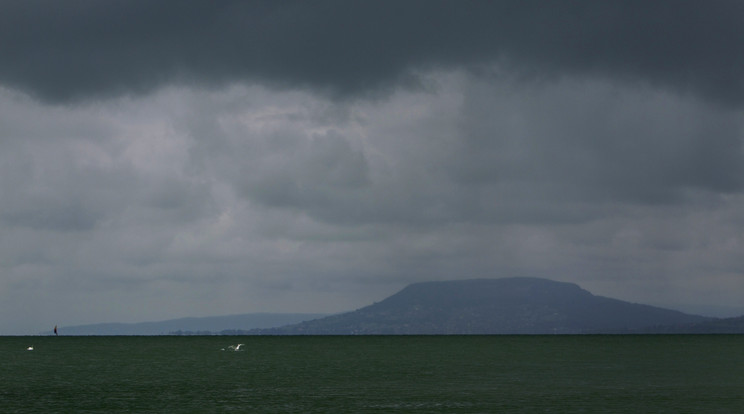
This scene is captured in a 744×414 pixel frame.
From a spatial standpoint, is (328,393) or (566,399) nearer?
(566,399)

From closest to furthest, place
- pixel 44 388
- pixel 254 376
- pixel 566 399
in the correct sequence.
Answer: pixel 566 399 < pixel 44 388 < pixel 254 376

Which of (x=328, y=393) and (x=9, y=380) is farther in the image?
(x=9, y=380)

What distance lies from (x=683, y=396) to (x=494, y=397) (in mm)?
22319

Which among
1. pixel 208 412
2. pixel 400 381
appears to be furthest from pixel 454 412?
pixel 400 381

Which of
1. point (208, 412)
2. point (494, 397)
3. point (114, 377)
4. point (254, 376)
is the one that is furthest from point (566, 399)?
point (114, 377)

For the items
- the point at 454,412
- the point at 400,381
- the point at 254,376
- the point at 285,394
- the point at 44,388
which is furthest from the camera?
the point at 254,376

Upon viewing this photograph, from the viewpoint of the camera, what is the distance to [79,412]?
7994 centimetres

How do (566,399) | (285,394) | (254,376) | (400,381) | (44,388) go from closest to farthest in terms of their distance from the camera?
(566,399), (285,394), (44,388), (400,381), (254,376)

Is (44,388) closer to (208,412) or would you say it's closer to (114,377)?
(114,377)

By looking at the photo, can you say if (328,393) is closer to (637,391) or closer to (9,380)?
(637,391)

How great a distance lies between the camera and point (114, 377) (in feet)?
442

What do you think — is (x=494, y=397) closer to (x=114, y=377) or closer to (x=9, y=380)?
(x=114, y=377)

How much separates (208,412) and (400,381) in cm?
4701

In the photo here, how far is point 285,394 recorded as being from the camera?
328 ft
